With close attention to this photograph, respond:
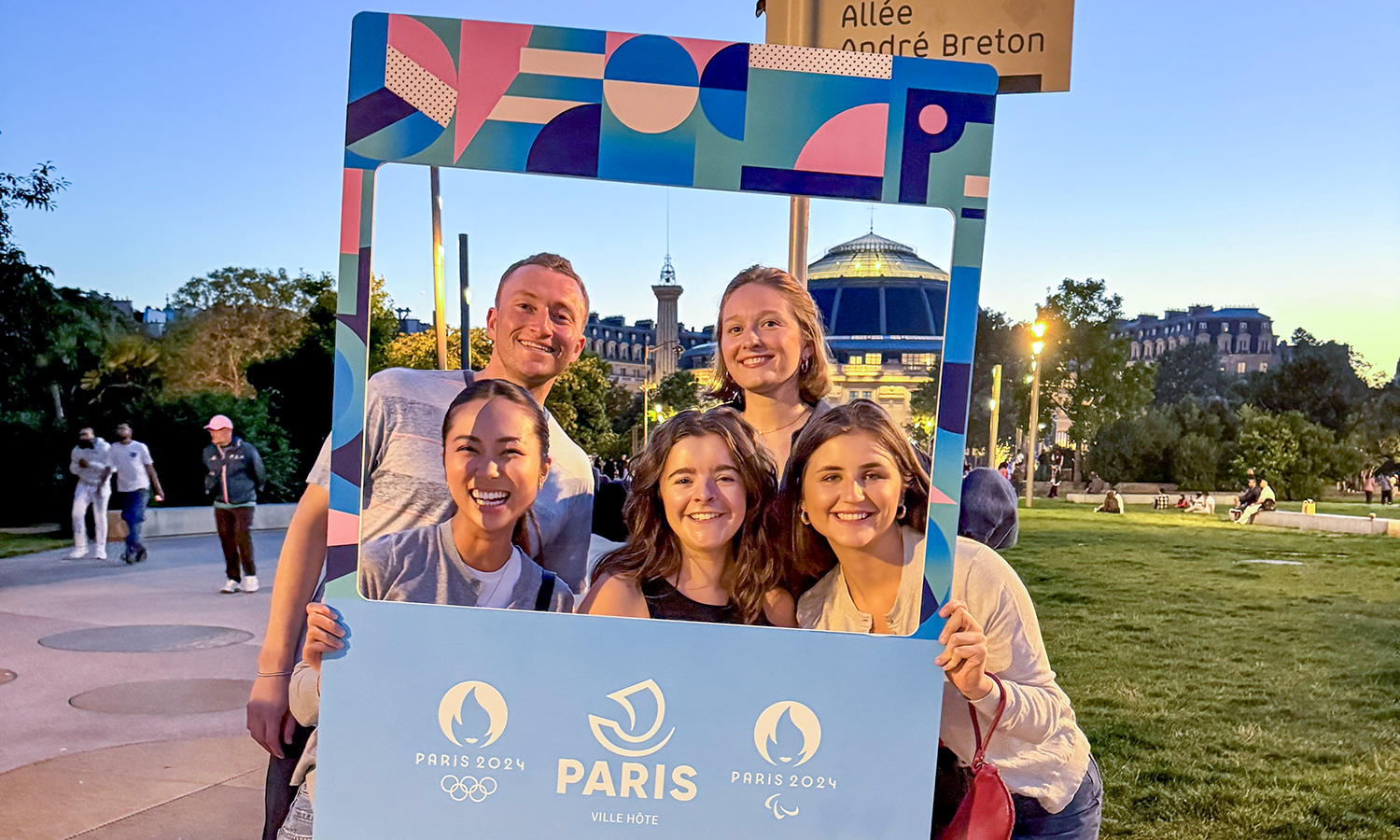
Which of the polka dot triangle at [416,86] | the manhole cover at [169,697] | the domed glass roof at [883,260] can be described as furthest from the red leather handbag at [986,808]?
the manhole cover at [169,697]

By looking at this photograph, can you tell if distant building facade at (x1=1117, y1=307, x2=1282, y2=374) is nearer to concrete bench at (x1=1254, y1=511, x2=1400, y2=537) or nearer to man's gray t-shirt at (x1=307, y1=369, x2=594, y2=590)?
concrete bench at (x1=1254, y1=511, x2=1400, y2=537)

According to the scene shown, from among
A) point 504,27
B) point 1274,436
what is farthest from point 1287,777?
point 504,27

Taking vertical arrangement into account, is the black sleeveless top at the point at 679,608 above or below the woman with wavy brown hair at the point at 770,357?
below

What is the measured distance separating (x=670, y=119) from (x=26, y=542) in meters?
12.7

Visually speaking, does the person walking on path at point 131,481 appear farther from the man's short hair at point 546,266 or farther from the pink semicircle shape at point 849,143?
the pink semicircle shape at point 849,143

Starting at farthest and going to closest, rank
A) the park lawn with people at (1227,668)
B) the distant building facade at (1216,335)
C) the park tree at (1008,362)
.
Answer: the distant building facade at (1216,335) < the park tree at (1008,362) < the park lawn with people at (1227,668)

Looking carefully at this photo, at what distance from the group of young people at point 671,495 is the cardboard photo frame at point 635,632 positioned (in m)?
0.05

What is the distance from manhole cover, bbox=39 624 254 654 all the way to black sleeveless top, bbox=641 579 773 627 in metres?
5.95

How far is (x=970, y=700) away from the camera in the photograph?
1912mm

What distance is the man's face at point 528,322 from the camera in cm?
183

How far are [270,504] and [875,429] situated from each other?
14078 mm

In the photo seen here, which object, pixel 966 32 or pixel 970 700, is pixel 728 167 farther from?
pixel 970 700

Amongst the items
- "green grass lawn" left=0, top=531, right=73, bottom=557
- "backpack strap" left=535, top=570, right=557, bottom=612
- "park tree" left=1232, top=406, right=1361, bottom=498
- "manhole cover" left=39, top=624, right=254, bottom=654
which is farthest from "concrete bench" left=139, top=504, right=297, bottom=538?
"backpack strap" left=535, top=570, right=557, bottom=612

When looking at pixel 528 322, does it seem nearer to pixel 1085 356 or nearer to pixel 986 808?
pixel 986 808
